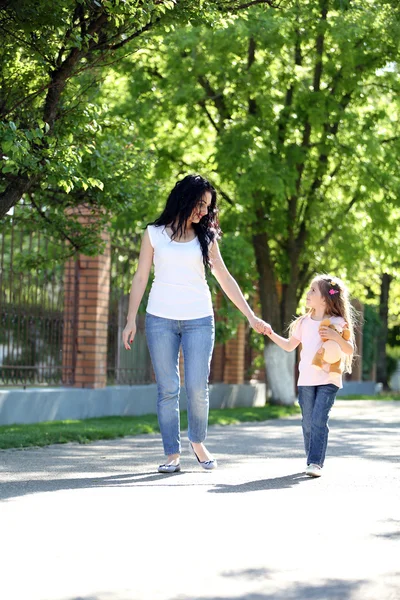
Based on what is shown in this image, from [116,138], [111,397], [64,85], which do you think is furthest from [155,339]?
[111,397]

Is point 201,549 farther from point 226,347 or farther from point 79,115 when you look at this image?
point 226,347

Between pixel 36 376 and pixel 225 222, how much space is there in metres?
7.54

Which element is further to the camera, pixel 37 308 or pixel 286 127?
pixel 286 127

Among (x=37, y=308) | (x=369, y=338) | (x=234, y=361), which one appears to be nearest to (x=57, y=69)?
(x=37, y=308)

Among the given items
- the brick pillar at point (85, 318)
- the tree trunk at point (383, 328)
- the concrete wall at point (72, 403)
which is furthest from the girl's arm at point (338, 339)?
the tree trunk at point (383, 328)

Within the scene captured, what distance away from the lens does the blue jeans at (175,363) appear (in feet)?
27.1

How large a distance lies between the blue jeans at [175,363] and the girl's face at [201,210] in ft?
2.26

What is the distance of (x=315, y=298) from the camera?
28.5 feet

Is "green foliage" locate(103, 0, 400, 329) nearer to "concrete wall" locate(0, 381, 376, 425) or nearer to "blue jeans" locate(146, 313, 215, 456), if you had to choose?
"concrete wall" locate(0, 381, 376, 425)

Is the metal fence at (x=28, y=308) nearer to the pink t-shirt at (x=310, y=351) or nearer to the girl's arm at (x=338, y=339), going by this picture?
the pink t-shirt at (x=310, y=351)

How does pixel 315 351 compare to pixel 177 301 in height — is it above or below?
below

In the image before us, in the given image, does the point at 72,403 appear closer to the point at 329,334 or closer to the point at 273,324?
the point at 329,334

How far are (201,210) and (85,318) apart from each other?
26.9 ft

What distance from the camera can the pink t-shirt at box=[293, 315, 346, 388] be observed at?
28.0ft
